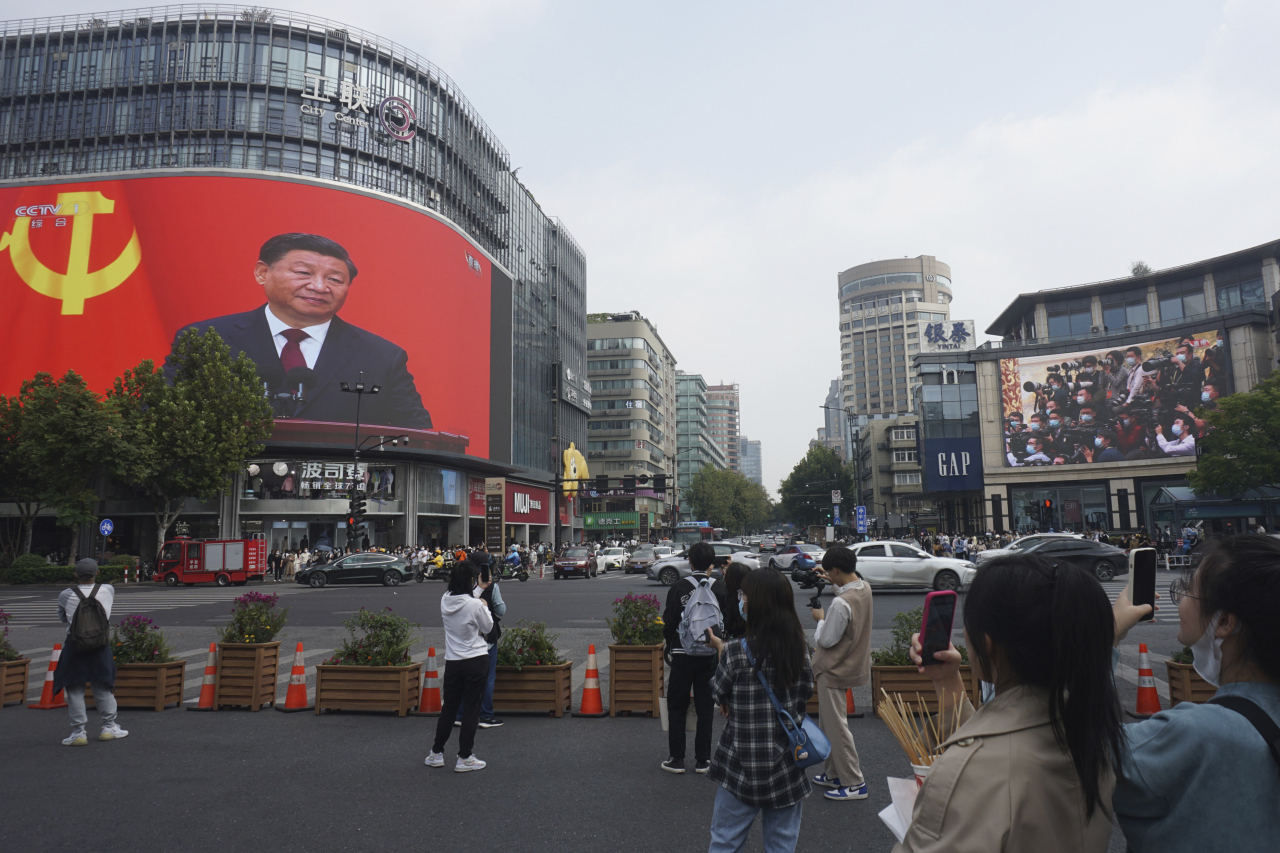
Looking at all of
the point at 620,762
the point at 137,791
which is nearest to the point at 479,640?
the point at 620,762

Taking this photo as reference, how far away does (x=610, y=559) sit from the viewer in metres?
46.8

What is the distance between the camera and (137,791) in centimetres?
621

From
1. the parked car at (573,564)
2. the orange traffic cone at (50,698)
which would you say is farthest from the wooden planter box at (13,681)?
the parked car at (573,564)

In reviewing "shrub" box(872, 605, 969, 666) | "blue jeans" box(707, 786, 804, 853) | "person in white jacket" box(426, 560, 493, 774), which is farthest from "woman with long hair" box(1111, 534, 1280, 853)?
"shrub" box(872, 605, 969, 666)

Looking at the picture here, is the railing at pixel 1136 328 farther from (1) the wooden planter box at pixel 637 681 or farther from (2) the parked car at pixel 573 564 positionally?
(1) the wooden planter box at pixel 637 681

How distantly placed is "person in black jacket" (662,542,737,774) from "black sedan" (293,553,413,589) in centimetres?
3018

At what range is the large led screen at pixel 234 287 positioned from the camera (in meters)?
43.4

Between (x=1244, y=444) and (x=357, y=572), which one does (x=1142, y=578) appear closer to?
(x=357, y=572)

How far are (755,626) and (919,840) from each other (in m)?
2.56

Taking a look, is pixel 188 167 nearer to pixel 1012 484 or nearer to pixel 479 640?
pixel 479 640

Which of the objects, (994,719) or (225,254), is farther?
(225,254)

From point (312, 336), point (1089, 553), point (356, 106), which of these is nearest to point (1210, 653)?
point (1089, 553)

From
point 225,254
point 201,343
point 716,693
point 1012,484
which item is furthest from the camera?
point 1012,484

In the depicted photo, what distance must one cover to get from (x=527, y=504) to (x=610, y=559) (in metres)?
17.9
